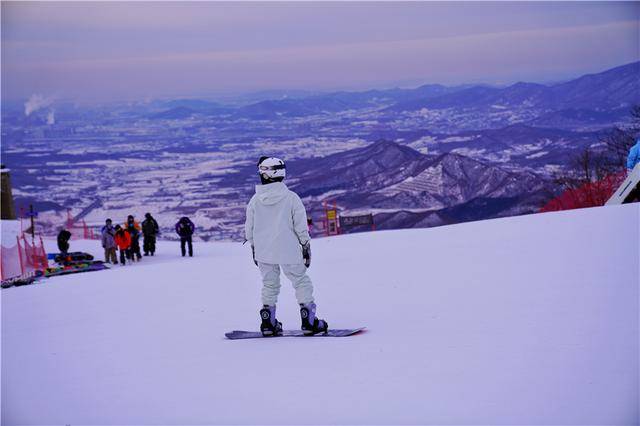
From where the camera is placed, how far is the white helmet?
854 cm

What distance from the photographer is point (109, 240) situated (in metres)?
27.3

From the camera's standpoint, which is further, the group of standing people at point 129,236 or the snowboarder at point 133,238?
the snowboarder at point 133,238

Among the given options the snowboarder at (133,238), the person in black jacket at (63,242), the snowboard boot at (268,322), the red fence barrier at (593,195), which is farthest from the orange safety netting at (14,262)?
the red fence barrier at (593,195)

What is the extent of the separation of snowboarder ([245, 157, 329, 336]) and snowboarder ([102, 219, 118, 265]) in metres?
19.0

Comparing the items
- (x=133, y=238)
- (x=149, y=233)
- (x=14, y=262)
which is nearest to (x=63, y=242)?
(x=149, y=233)

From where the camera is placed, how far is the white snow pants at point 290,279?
28.5ft

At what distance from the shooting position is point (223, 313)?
10.7 meters

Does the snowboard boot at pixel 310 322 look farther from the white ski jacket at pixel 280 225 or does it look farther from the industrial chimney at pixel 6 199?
the industrial chimney at pixel 6 199

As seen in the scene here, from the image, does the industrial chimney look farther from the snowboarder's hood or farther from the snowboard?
the snowboarder's hood

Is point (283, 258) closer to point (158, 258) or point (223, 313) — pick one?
point (223, 313)

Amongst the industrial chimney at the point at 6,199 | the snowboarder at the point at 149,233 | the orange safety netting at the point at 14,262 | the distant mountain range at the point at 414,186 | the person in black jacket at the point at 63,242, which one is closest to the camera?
the orange safety netting at the point at 14,262

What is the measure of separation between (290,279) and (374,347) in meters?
1.36

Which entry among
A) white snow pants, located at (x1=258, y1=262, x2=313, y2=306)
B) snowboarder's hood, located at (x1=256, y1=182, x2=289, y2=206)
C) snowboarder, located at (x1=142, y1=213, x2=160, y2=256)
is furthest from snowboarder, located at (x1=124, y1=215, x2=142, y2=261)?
snowboarder's hood, located at (x1=256, y1=182, x2=289, y2=206)

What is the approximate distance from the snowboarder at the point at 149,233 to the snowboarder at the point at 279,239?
781 inches
